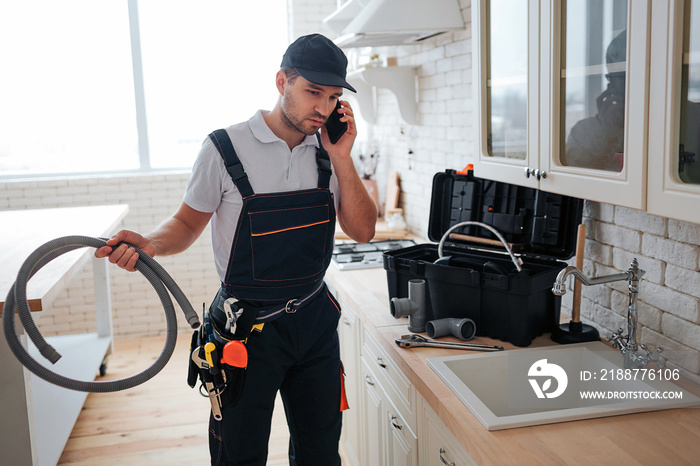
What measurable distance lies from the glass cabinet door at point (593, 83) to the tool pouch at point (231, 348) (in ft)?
3.36

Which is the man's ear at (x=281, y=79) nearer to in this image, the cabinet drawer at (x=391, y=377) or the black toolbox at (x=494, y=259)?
the black toolbox at (x=494, y=259)

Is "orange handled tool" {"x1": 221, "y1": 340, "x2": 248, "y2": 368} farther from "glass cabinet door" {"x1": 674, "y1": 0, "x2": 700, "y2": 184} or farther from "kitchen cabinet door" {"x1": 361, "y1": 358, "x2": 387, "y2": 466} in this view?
A: "glass cabinet door" {"x1": 674, "y1": 0, "x2": 700, "y2": 184}

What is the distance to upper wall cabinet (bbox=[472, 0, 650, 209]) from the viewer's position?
4.55ft

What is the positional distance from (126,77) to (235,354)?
4.01 meters

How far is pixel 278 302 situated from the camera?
2.03m

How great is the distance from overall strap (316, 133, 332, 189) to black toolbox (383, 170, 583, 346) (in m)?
0.41

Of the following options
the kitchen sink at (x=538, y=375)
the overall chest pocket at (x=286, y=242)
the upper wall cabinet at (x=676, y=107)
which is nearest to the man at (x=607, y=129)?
the upper wall cabinet at (x=676, y=107)

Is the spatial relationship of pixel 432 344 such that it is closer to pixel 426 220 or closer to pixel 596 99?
pixel 596 99

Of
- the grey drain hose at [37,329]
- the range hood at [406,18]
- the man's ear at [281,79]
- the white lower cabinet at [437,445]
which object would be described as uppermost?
the range hood at [406,18]

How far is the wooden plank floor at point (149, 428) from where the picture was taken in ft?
11.2

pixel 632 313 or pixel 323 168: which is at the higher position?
pixel 323 168

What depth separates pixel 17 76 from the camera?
512 centimetres

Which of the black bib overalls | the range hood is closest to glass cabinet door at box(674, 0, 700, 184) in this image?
the black bib overalls

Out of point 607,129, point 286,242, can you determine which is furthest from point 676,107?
point 286,242
